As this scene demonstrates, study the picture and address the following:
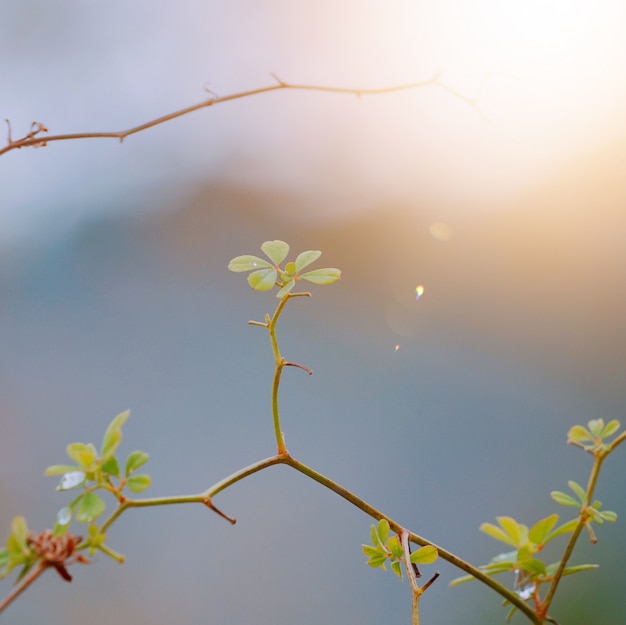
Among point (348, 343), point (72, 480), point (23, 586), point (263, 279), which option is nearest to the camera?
point (23, 586)

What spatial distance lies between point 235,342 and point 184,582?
2.81 feet

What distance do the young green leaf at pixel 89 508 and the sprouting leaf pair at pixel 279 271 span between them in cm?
20

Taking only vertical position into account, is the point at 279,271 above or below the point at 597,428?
above

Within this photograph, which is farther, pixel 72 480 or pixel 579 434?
pixel 579 434

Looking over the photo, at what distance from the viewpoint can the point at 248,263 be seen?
53 centimetres

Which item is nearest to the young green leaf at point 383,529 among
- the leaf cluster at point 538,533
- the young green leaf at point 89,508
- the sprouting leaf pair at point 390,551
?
the sprouting leaf pair at point 390,551

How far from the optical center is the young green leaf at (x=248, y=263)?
1.73 ft

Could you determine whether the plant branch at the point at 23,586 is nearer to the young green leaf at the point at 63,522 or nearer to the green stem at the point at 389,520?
the young green leaf at the point at 63,522

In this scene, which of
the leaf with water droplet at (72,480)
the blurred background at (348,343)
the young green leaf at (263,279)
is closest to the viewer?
the leaf with water droplet at (72,480)

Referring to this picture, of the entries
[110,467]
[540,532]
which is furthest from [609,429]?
[110,467]

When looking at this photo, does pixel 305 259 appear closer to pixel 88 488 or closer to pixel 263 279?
pixel 263 279

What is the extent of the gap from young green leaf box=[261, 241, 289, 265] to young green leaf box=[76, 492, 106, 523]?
24cm

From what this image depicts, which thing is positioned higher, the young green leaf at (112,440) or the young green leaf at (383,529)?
the young green leaf at (112,440)

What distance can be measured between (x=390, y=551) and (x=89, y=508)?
23 centimetres
